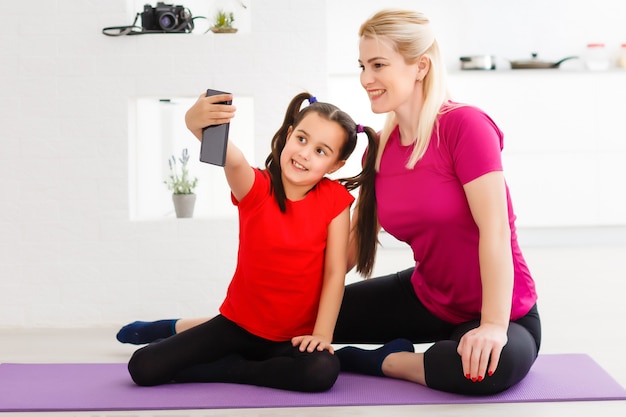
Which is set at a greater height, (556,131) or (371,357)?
(556,131)

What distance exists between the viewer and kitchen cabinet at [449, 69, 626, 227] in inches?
215

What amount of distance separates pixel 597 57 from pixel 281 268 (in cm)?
421

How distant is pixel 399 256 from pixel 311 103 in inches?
119

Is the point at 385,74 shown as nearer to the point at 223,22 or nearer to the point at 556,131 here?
the point at 223,22

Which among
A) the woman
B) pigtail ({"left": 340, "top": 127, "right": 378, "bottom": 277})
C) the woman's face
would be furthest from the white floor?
the woman's face

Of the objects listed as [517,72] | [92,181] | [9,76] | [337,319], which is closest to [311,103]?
[337,319]

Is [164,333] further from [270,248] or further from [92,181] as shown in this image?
[92,181]

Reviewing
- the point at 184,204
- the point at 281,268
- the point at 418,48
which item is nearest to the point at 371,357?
the point at 281,268

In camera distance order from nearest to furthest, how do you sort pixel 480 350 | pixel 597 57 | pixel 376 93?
pixel 480 350, pixel 376 93, pixel 597 57

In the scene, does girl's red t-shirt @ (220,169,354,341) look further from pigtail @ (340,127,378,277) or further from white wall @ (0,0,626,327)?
white wall @ (0,0,626,327)

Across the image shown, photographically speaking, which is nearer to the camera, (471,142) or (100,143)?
(471,142)

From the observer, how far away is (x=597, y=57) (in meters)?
5.72

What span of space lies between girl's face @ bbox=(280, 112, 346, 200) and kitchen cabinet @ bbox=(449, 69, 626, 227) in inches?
135

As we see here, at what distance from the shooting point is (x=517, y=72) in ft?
18.0
